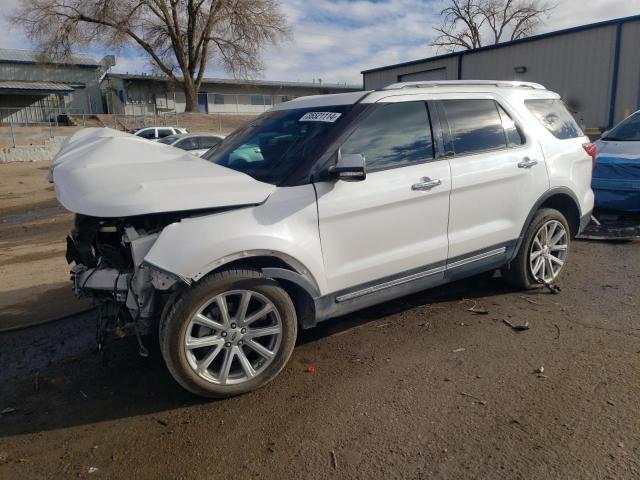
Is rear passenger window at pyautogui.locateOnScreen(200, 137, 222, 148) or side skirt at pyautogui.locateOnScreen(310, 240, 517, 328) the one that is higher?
rear passenger window at pyautogui.locateOnScreen(200, 137, 222, 148)

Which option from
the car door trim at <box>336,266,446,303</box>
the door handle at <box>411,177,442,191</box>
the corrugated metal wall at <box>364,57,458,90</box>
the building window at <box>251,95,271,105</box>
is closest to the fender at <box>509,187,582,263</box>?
the car door trim at <box>336,266,446,303</box>

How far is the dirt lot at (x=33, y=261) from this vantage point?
15.3ft

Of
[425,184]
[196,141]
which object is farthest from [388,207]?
[196,141]

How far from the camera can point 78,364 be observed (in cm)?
362

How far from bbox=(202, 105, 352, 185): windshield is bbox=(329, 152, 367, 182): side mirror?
0.96 ft

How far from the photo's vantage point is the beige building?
43.6 metres

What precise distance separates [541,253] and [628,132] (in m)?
4.52

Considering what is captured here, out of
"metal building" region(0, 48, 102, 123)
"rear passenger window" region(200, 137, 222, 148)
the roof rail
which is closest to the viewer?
the roof rail

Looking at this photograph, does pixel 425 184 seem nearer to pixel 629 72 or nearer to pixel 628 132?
pixel 628 132

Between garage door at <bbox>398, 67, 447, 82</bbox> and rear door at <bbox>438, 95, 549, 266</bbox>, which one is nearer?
rear door at <bbox>438, 95, 549, 266</bbox>

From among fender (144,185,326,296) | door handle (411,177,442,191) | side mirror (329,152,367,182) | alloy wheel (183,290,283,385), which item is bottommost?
alloy wheel (183,290,283,385)

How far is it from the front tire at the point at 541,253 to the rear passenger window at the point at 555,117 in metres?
0.78

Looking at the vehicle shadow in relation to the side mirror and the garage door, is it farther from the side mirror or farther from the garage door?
the garage door

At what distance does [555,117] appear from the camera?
15.7ft
